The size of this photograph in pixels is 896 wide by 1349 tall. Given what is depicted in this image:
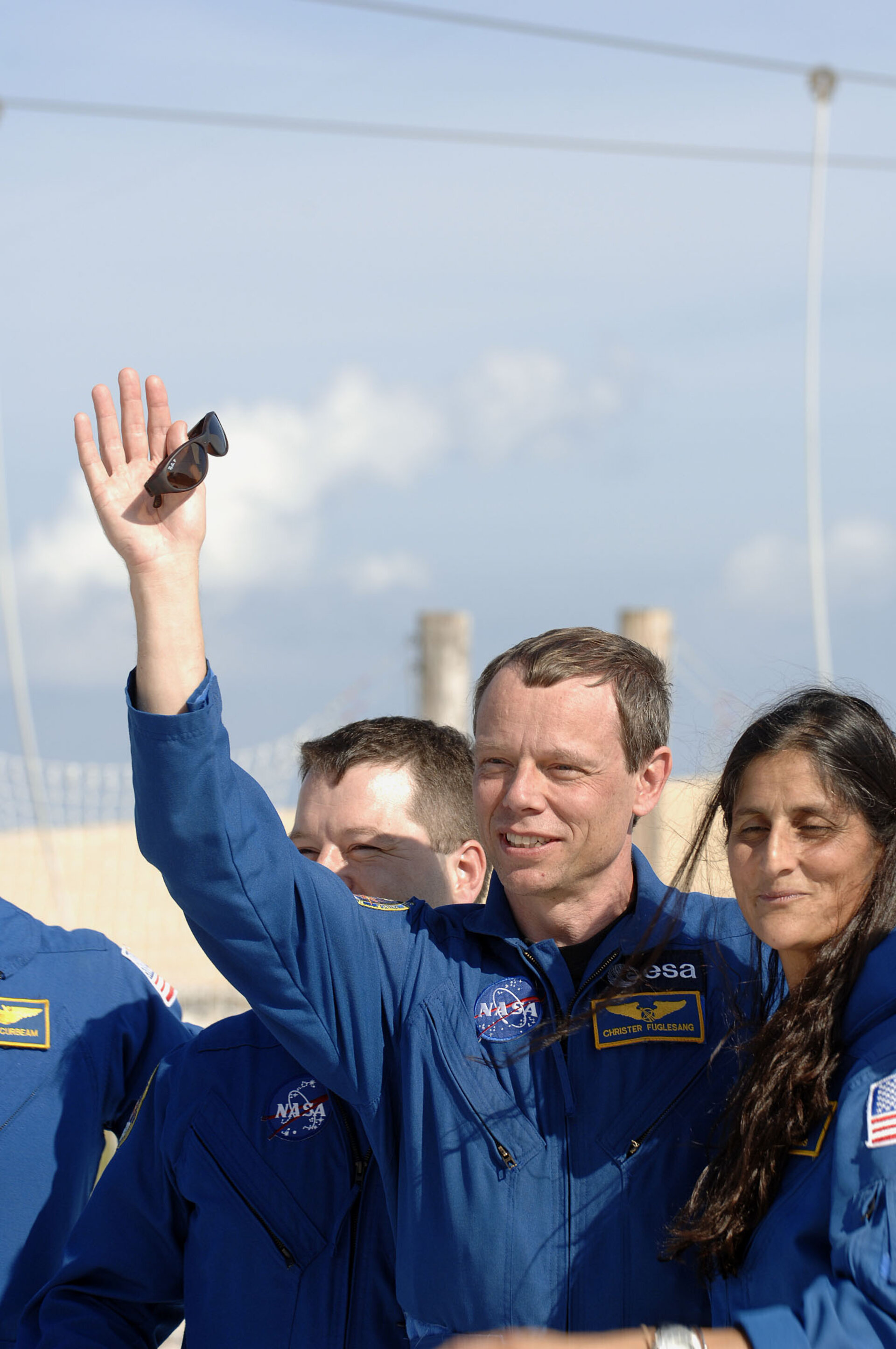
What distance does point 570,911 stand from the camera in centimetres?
217

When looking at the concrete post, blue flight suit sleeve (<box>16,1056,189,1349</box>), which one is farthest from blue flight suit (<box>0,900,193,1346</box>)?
the concrete post

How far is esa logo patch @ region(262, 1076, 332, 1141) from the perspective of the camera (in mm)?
2229

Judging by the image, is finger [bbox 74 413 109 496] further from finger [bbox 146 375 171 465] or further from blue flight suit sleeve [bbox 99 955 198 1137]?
blue flight suit sleeve [bbox 99 955 198 1137]

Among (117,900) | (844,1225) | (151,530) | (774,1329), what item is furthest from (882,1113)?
(117,900)

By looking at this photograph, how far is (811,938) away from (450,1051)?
57 cm

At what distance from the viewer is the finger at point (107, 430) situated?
6.51ft

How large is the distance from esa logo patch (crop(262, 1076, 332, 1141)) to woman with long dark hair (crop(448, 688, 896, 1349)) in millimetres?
559

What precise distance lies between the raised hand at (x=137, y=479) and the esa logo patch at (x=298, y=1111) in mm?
912

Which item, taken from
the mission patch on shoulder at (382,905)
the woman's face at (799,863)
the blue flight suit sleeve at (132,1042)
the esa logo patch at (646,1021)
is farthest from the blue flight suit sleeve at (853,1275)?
the blue flight suit sleeve at (132,1042)

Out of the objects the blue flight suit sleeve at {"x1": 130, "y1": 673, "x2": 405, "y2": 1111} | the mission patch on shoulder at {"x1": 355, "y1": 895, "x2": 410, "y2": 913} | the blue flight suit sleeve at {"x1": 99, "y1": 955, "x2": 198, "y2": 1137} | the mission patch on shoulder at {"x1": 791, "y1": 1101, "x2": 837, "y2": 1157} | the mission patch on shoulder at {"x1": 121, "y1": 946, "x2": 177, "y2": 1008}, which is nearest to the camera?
the mission patch on shoulder at {"x1": 791, "y1": 1101, "x2": 837, "y2": 1157}

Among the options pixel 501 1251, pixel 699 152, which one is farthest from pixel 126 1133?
pixel 699 152

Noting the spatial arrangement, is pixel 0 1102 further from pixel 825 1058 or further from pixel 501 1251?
pixel 825 1058

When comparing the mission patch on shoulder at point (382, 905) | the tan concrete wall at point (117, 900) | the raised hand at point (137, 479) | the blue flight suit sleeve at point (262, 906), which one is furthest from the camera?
the tan concrete wall at point (117, 900)

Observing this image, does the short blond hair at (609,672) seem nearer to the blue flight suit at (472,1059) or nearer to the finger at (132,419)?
the blue flight suit at (472,1059)
